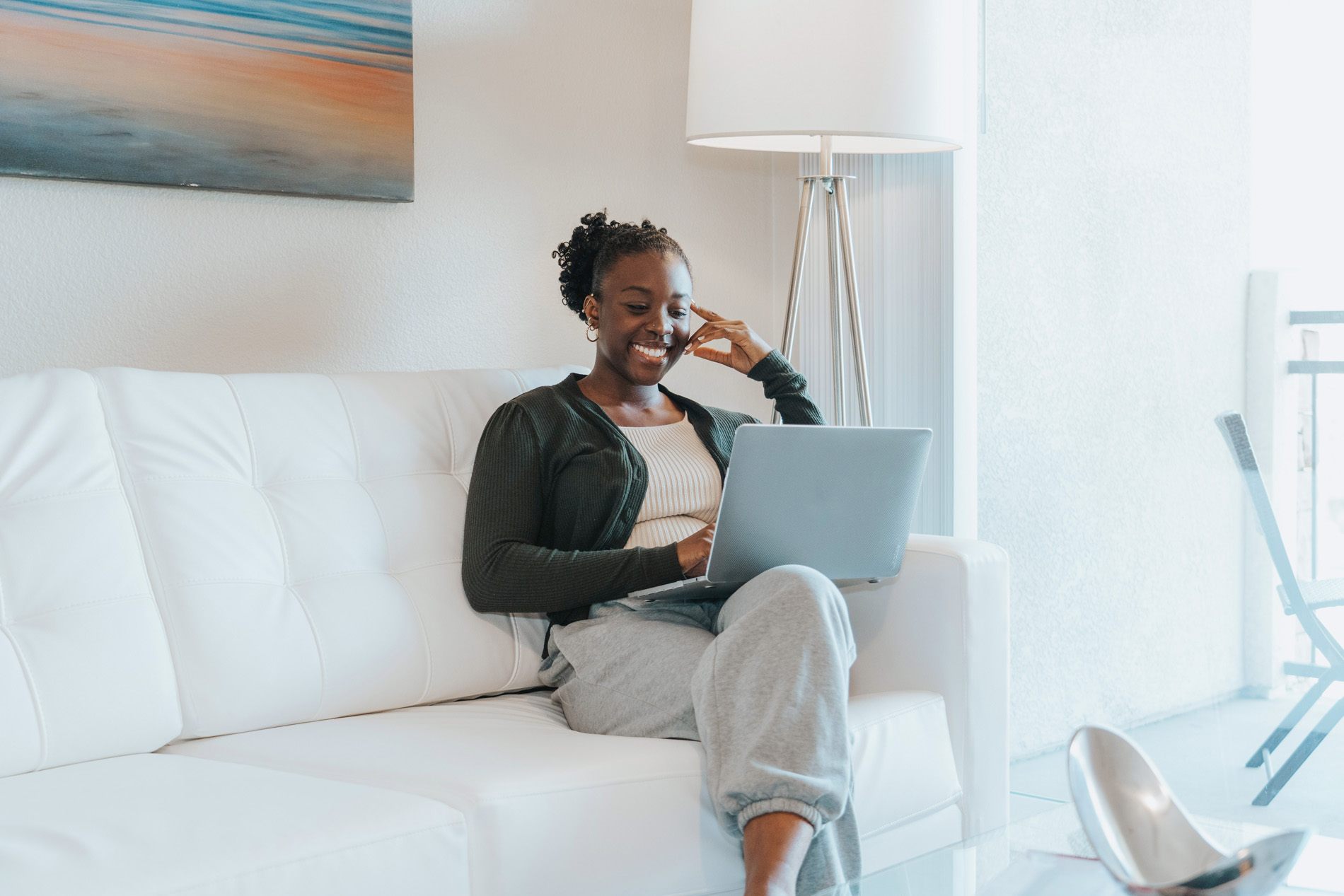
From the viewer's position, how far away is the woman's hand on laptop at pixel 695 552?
171 cm

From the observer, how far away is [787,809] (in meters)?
1.33

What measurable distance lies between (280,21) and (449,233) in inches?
19.7

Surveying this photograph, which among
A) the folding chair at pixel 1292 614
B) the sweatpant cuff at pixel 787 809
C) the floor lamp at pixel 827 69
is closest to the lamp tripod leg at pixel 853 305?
the floor lamp at pixel 827 69

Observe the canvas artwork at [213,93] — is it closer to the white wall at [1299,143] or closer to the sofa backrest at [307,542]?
the sofa backrest at [307,542]

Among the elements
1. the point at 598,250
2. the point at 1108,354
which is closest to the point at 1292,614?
the point at 1108,354

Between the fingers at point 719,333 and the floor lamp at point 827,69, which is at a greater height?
the floor lamp at point 827,69

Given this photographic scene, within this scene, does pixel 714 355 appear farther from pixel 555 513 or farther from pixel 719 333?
pixel 555 513

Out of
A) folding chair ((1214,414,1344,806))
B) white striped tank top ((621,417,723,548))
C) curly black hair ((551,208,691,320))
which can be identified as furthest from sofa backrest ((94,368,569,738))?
folding chair ((1214,414,1344,806))

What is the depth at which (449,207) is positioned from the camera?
242 centimetres

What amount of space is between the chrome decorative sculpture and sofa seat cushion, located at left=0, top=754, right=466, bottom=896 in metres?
0.63

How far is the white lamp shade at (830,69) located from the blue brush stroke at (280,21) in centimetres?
60

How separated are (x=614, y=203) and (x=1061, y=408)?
1.13m

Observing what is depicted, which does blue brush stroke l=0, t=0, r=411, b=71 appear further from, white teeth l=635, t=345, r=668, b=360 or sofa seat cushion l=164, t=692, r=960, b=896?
sofa seat cushion l=164, t=692, r=960, b=896

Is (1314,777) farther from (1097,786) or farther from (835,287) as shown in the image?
(1097,786)
